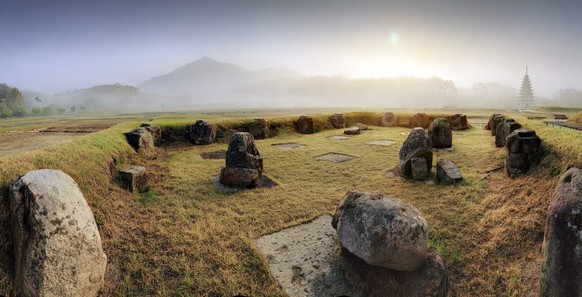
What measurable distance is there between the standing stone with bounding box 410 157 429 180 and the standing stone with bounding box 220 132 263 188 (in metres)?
5.88

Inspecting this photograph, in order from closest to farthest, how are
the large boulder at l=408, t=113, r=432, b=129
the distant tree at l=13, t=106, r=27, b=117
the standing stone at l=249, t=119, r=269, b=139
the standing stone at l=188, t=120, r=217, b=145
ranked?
the standing stone at l=188, t=120, r=217, b=145 → the standing stone at l=249, t=119, r=269, b=139 → the large boulder at l=408, t=113, r=432, b=129 → the distant tree at l=13, t=106, r=27, b=117

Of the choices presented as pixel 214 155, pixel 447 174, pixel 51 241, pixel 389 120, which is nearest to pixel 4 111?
pixel 214 155

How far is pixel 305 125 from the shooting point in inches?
1053

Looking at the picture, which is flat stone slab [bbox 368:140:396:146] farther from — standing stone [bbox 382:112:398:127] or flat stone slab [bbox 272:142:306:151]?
standing stone [bbox 382:112:398:127]

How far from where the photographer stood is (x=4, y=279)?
18.2 feet

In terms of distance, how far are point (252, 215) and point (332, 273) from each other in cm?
345

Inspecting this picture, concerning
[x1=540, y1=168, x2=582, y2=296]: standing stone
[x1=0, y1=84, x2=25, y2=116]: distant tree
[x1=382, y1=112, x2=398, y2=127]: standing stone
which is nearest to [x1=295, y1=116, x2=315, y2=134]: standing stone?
[x1=382, y1=112, x2=398, y2=127]: standing stone

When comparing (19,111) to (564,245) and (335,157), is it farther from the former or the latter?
(564,245)

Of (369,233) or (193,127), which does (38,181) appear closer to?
(369,233)

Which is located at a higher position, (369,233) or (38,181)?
(38,181)

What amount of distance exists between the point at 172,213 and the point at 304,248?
165 inches

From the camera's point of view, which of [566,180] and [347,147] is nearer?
[566,180]

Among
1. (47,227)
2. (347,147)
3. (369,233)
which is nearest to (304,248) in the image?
(369,233)

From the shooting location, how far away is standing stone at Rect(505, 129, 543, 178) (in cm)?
996
